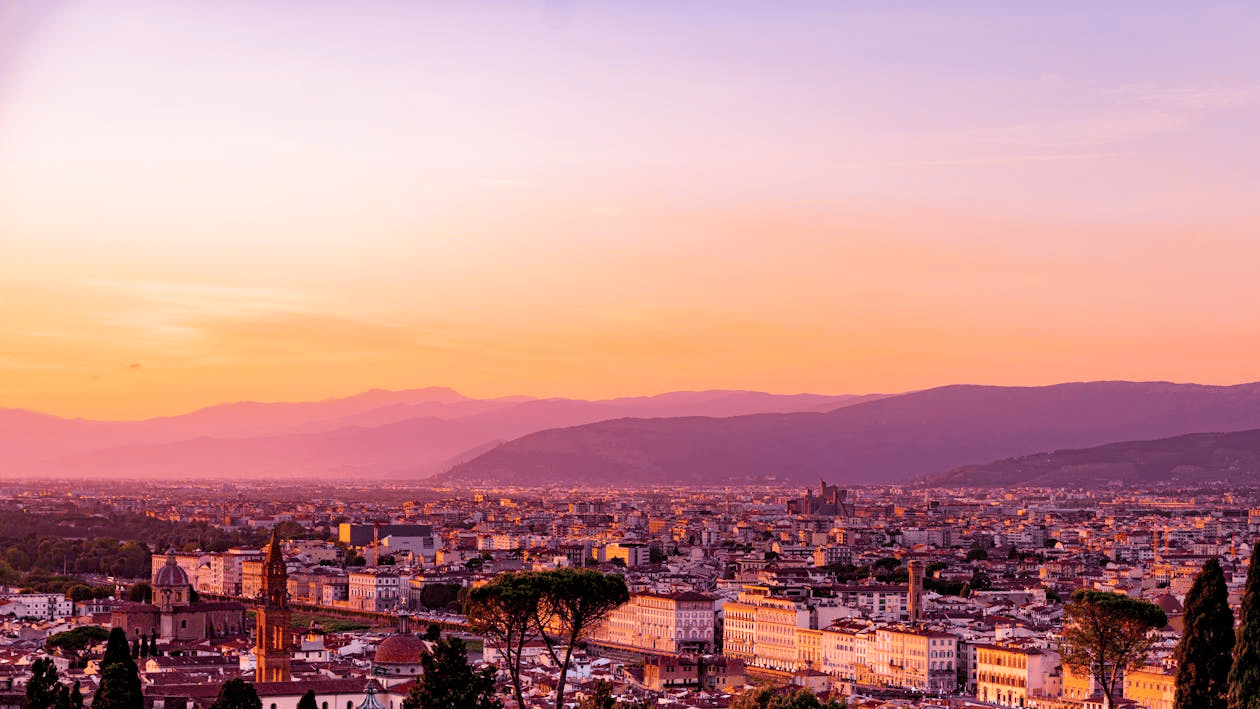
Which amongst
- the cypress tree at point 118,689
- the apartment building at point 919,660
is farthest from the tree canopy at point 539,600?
the apartment building at point 919,660

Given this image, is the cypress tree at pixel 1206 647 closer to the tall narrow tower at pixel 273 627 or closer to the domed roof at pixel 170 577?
the tall narrow tower at pixel 273 627

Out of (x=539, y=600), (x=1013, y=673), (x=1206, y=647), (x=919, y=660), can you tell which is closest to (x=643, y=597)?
(x=919, y=660)

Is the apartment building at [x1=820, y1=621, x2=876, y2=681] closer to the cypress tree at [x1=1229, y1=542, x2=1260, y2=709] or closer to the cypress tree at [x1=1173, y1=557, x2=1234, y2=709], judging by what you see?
the cypress tree at [x1=1173, y1=557, x2=1234, y2=709]

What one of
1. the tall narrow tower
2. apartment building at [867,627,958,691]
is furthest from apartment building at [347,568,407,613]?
the tall narrow tower

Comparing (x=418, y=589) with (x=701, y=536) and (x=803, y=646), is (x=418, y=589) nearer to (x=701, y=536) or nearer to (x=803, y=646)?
(x=803, y=646)

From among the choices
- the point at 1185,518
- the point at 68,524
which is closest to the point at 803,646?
the point at 68,524

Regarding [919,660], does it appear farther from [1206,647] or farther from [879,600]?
[1206,647]
